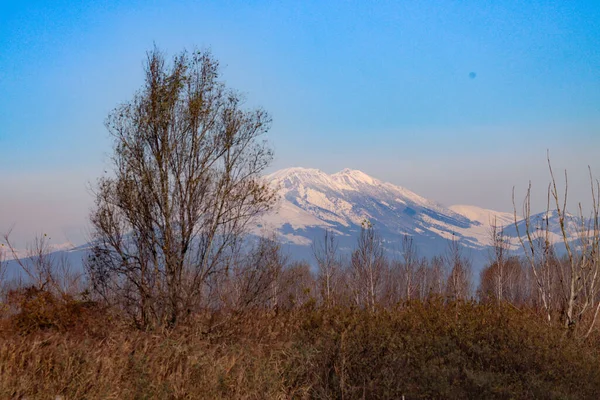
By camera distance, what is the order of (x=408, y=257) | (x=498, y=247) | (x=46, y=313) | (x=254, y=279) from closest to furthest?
(x=46, y=313) < (x=254, y=279) < (x=498, y=247) < (x=408, y=257)

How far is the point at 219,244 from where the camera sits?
13617 millimetres

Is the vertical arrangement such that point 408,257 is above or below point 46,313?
below

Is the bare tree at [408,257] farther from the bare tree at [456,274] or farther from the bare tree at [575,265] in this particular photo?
the bare tree at [575,265]

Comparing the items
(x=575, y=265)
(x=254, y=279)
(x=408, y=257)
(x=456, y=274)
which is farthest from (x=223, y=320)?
(x=408, y=257)

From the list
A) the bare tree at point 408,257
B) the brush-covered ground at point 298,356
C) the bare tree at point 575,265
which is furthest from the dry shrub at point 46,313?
the bare tree at point 408,257

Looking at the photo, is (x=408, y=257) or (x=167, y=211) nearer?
(x=167, y=211)

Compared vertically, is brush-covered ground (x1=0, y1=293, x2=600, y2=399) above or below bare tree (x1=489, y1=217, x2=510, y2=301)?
below

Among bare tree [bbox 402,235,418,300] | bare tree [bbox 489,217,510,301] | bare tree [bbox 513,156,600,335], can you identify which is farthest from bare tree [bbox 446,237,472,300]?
bare tree [bbox 513,156,600,335]

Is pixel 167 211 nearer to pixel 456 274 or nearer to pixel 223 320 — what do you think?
pixel 223 320

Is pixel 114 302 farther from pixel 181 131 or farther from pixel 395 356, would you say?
pixel 395 356

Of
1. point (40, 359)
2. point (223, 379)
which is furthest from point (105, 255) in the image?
point (223, 379)

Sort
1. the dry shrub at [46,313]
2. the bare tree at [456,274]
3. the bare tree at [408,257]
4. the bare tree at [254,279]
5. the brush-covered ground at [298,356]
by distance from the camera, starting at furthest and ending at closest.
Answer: the bare tree at [408,257]
the bare tree at [456,274]
the bare tree at [254,279]
the dry shrub at [46,313]
the brush-covered ground at [298,356]

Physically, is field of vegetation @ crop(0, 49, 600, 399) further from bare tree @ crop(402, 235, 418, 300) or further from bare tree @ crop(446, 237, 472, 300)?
bare tree @ crop(402, 235, 418, 300)

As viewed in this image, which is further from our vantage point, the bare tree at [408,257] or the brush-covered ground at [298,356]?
the bare tree at [408,257]
